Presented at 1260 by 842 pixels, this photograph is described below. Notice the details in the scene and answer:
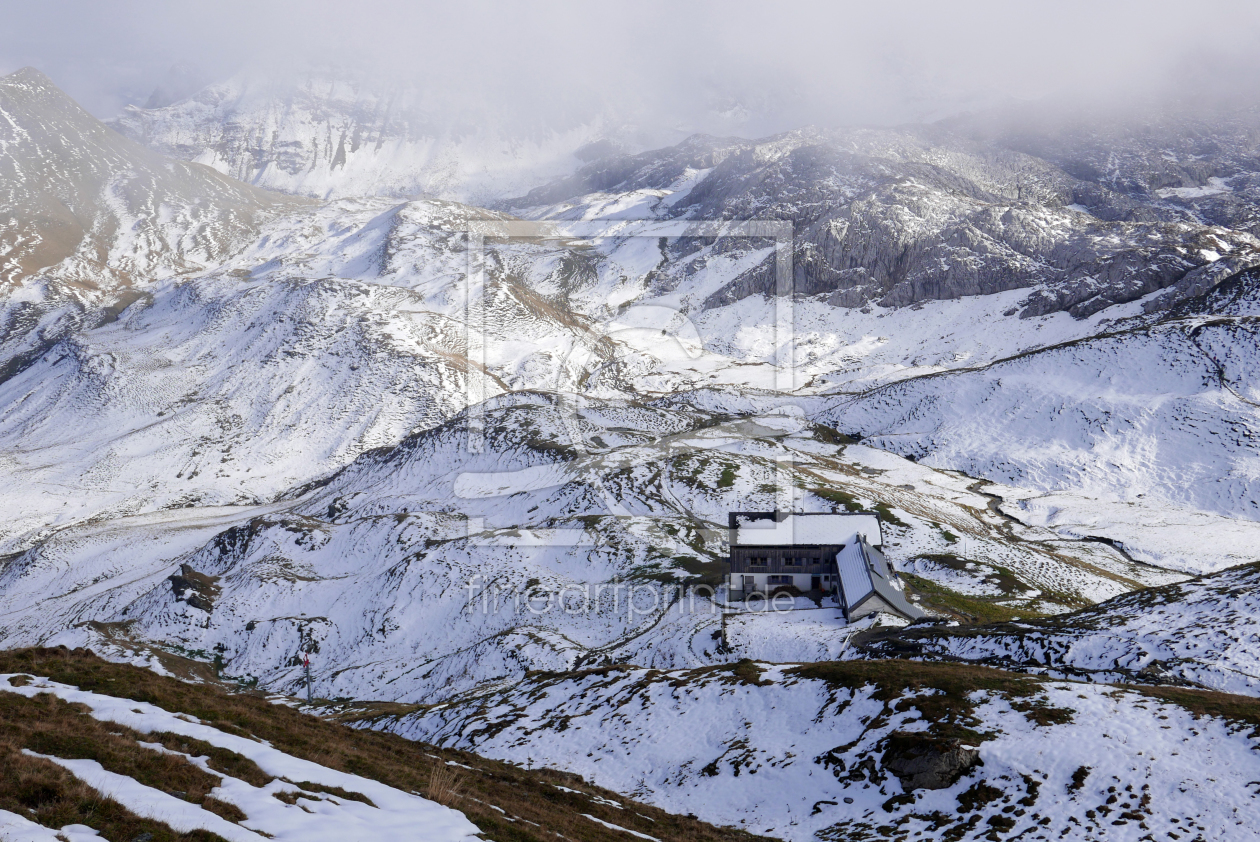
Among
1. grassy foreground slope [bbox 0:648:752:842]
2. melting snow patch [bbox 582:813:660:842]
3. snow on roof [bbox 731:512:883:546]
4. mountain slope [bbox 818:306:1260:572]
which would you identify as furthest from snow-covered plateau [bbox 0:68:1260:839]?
melting snow patch [bbox 582:813:660:842]

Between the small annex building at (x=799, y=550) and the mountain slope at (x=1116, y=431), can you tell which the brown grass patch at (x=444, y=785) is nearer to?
the small annex building at (x=799, y=550)

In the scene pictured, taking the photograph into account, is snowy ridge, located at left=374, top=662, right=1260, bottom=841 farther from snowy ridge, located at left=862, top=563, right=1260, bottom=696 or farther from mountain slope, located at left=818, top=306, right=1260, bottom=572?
mountain slope, located at left=818, top=306, right=1260, bottom=572

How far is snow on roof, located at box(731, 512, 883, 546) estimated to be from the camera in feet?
198

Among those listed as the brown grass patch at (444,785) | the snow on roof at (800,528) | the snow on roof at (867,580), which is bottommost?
the snow on roof at (867,580)

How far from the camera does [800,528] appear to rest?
204ft

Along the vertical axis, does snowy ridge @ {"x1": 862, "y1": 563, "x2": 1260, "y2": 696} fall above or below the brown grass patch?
below

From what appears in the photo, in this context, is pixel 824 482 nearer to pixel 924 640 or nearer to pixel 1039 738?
pixel 924 640

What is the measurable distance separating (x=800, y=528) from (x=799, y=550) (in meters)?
2.62

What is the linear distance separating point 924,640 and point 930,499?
58.6m

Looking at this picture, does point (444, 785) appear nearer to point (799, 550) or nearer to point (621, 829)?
point (621, 829)

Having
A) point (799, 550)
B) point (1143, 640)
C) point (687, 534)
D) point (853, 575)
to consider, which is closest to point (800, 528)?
point (799, 550)

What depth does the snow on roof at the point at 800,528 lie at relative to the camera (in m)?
60.4

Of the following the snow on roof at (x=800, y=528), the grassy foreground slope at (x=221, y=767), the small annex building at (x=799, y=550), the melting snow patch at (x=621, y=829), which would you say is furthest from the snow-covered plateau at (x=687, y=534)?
the melting snow patch at (x=621, y=829)

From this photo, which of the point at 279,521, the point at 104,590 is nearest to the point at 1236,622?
the point at 279,521
